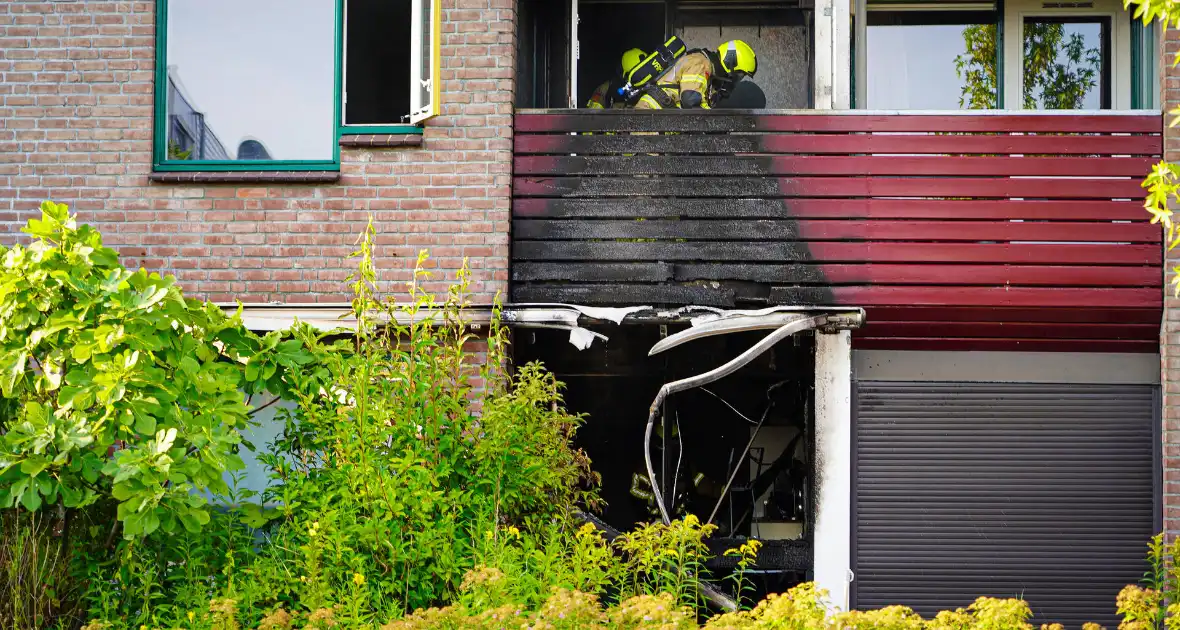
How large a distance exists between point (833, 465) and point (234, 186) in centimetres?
450

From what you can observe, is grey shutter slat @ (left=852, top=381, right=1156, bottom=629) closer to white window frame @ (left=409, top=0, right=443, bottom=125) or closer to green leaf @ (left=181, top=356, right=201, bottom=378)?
white window frame @ (left=409, top=0, right=443, bottom=125)

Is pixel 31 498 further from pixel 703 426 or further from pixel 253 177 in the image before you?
pixel 703 426

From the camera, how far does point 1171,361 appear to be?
8.22 m

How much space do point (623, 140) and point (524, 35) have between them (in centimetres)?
126

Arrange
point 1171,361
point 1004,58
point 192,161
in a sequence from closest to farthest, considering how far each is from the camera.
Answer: point 1171,361
point 192,161
point 1004,58

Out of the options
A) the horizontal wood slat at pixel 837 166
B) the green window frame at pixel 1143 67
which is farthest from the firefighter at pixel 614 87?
the green window frame at pixel 1143 67

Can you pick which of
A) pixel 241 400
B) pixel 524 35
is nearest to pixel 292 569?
pixel 241 400

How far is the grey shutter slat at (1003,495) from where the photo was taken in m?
8.35

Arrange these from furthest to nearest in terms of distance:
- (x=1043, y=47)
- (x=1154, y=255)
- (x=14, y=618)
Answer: (x=1043, y=47) < (x=1154, y=255) < (x=14, y=618)

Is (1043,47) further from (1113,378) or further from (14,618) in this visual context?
(14,618)

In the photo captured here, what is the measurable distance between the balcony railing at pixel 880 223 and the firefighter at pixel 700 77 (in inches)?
12.4

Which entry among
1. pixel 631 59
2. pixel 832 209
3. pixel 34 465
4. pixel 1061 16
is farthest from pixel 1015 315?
pixel 34 465

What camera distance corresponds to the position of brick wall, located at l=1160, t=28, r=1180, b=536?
816 centimetres

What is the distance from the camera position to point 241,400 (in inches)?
243
